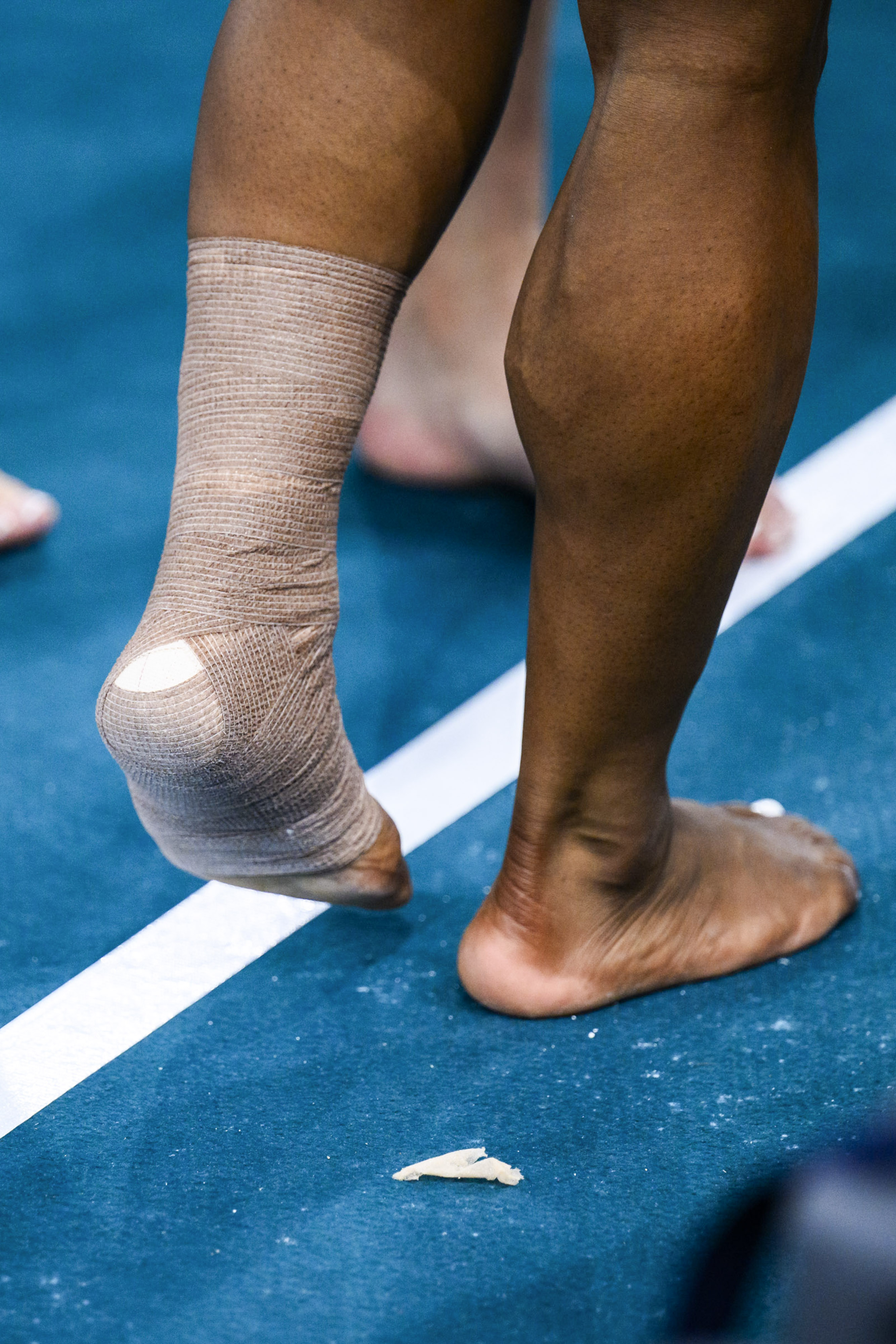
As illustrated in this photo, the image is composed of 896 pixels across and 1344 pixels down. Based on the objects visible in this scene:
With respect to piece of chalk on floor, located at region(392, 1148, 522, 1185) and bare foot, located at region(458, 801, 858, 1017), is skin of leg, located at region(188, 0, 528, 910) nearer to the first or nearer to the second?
bare foot, located at region(458, 801, 858, 1017)

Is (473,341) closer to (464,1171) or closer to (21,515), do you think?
(21,515)

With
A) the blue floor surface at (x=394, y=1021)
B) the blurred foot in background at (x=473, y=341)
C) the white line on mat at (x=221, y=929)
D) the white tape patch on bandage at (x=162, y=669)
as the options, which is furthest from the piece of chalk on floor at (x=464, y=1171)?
the blurred foot in background at (x=473, y=341)

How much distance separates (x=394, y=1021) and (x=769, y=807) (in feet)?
1.42

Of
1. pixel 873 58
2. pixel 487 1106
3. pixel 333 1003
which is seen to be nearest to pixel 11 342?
pixel 333 1003

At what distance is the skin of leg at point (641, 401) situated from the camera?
0.83m

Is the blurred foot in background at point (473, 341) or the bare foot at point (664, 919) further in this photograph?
the blurred foot in background at point (473, 341)

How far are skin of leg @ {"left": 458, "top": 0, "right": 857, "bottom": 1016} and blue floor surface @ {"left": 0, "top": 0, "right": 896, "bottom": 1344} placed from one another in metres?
0.12

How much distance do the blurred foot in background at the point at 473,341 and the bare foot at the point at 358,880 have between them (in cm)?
74

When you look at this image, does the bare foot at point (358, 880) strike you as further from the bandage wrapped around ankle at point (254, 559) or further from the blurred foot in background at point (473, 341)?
the blurred foot in background at point (473, 341)

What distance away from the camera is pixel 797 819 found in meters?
1.28

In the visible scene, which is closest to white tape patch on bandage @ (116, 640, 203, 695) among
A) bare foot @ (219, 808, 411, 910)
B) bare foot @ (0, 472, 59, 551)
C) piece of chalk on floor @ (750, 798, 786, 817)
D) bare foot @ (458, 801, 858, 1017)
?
bare foot @ (219, 808, 411, 910)

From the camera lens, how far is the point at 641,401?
87 cm

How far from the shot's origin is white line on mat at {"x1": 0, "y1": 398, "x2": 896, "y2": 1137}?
1.09m

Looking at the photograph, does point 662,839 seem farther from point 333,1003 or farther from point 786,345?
point 786,345
